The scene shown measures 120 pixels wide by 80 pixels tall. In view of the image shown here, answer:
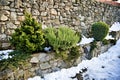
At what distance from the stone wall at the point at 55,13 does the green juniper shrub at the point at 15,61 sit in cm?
133

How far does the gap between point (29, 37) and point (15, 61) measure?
37.1 inches

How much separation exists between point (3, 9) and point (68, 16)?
3699 mm

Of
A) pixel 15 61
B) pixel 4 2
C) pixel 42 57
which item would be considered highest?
pixel 4 2

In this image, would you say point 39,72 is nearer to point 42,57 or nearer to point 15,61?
point 42,57

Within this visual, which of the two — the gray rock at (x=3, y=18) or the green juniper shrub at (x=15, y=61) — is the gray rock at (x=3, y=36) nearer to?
the gray rock at (x=3, y=18)

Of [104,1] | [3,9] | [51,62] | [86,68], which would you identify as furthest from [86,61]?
[104,1]

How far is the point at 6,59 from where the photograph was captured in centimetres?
739

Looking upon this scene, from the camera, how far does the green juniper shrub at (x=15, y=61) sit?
23.4ft

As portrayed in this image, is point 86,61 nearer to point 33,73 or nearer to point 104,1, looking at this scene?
point 33,73

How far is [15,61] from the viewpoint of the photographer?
741 cm

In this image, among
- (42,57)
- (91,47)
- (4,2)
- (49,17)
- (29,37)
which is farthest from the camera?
(91,47)

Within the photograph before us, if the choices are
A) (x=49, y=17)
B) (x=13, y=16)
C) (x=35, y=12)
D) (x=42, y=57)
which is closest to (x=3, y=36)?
(x=13, y=16)

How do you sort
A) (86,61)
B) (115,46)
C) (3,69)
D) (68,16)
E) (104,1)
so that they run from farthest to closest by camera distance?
(104,1)
(115,46)
(68,16)
(86,61)
(3,69)

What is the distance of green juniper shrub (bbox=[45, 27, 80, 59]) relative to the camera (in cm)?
844
